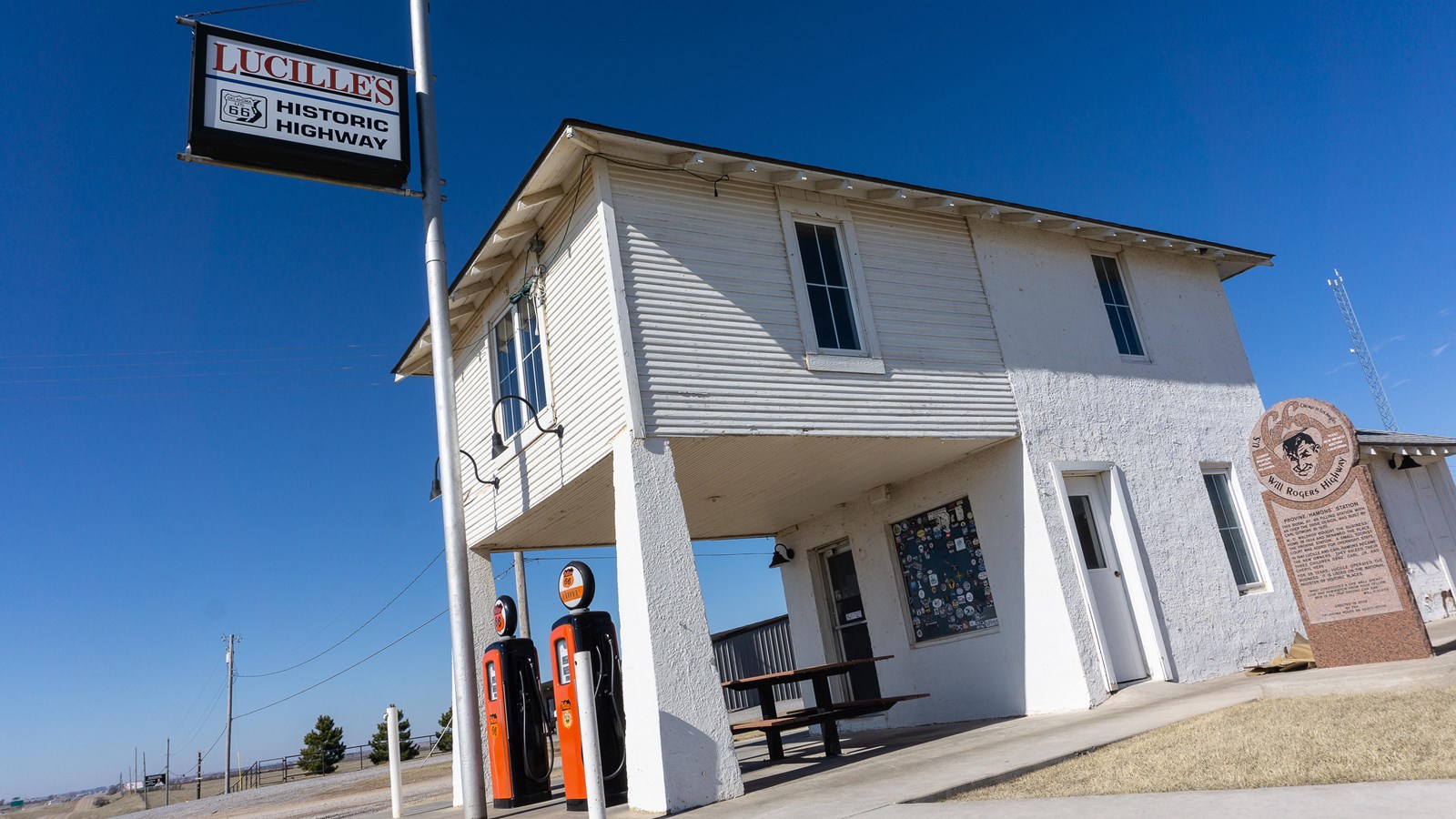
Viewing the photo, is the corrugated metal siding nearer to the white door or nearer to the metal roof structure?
the white door

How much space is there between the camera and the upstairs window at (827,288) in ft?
30.7

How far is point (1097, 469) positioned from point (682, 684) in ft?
19.9

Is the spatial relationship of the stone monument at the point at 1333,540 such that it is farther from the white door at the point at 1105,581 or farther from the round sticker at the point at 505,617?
the round sticker at the point at 505,617

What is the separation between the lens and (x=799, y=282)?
9.31 m

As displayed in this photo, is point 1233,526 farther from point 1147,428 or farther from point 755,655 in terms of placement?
point 755,655

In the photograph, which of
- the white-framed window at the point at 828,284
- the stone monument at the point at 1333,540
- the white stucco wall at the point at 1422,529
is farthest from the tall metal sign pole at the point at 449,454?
the white stucco wall at the point at 1422,529

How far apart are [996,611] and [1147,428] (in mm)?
3200

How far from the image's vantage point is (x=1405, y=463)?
1440 cm

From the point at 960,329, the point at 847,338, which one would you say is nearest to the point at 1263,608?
the point at 960,329

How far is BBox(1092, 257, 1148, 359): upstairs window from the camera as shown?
12.1m

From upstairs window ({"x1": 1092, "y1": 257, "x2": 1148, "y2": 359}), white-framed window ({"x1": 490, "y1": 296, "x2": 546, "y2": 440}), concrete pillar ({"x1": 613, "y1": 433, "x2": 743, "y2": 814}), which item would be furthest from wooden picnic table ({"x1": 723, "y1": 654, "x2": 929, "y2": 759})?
upstairs window ({"x1": 1092, "y1": 257, "x2": 1148, "y2": 359})

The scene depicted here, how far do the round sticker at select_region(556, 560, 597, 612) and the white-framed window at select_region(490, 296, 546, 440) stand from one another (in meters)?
1.96

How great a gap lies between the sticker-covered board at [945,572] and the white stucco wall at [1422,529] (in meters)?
7.14

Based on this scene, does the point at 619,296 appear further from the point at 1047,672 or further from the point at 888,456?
the point at 1047,672
